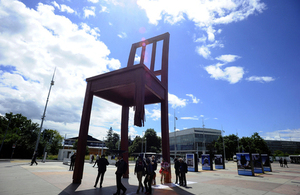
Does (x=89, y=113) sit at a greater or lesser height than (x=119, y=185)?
greater

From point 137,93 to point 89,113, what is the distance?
403cm

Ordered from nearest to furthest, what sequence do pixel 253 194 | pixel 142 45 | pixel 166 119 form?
pixel 253 194 < pixel 166 119 < pixel 142 45

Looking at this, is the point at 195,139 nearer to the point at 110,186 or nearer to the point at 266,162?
the point at 266,162

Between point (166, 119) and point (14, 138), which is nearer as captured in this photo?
point (166, 119)

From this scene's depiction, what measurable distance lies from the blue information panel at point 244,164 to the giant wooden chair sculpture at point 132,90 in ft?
32.7

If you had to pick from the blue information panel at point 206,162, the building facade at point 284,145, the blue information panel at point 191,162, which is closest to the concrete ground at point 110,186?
the blue information panel at point 191,162

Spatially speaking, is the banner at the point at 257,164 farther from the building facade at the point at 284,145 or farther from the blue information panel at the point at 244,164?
the building facade at the point at 284,145

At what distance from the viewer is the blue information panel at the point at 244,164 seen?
16.1 meters

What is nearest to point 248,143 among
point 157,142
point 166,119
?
point 157,142

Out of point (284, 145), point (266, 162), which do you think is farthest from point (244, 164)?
point (284, 145)

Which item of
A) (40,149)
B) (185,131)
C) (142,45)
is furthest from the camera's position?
(185,131)

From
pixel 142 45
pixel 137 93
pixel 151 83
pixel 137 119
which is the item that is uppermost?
pixel 142 45

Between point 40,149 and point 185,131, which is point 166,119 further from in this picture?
point 185,131

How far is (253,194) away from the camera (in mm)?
7707
